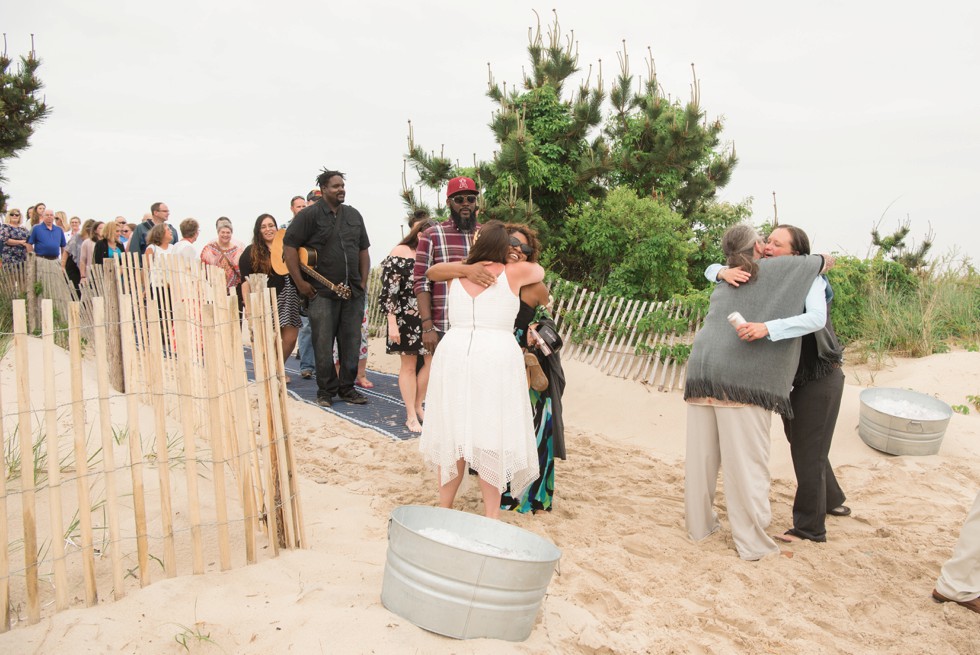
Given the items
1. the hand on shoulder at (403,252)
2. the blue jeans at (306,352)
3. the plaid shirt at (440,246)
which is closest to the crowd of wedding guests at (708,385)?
the plaid shirt at (440,246)

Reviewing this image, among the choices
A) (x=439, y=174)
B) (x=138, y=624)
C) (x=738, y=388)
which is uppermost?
(x=439, y=174)

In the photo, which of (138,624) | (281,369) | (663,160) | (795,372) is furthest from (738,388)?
(663,160)

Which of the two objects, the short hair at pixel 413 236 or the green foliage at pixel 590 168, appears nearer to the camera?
the short hair at pixel 413 236

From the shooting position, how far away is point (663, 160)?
11.7 metres

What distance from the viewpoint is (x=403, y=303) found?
18.8ft

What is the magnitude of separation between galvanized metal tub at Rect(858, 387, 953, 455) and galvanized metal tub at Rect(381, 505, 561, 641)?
14.3 ft

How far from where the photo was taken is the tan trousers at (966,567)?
3239mm

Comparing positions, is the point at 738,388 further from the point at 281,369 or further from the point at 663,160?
the point at 663,160

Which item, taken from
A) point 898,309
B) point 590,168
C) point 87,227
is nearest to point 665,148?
point 590,168

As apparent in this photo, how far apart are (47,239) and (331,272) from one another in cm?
824

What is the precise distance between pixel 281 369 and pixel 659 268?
6717mm

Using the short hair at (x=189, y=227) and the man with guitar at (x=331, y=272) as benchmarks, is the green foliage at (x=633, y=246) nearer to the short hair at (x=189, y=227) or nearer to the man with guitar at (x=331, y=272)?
the man with guitar at (x=331, y=272)

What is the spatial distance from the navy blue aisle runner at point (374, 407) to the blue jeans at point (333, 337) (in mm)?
191

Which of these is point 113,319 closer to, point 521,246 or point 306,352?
point 306,352
